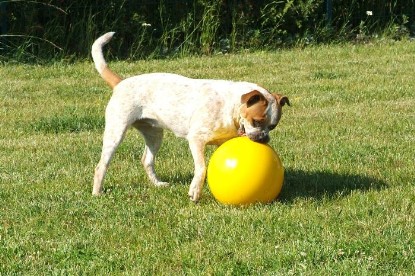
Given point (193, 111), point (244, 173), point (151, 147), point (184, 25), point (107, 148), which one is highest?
point (193, 111)

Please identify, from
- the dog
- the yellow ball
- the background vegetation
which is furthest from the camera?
the background vegetation

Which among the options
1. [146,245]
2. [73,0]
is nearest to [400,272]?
[146,245]

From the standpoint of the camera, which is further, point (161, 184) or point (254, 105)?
point (161, 184)

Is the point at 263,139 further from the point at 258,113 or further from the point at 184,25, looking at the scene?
the point at 184,25

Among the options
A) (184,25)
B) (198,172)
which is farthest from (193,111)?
(184,25)

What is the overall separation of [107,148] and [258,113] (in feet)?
4.72

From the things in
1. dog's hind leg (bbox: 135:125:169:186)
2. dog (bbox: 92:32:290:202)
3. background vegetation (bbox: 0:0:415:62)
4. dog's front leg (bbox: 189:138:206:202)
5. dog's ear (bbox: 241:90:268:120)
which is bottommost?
background vegetation (bbox: 0:0:415:62)

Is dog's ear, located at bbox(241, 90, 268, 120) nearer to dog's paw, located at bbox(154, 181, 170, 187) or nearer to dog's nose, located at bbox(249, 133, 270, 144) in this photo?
dog's nose, located at bbox(249, 133, 270, 144)

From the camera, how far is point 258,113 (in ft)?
21.7

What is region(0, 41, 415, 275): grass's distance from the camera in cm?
551

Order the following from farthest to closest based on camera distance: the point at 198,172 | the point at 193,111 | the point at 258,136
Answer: the point at 193,111 < the point at 198,172 < the point at 258,136

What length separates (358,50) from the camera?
633 inches

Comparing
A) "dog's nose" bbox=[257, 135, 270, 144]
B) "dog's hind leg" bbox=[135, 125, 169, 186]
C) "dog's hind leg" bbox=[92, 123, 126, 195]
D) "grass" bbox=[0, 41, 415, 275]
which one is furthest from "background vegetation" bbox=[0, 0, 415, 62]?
"dog's nose" bbox=[257, 135, 270, 144]

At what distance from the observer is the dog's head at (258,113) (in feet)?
21.7
